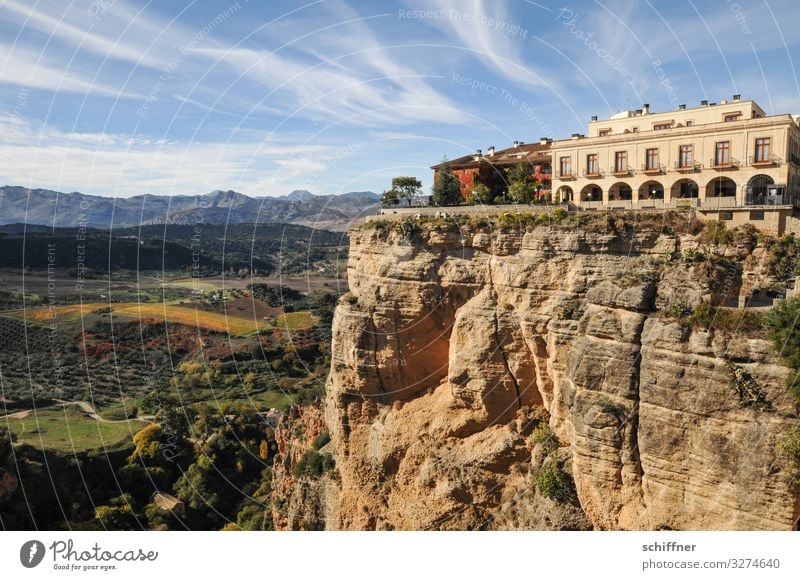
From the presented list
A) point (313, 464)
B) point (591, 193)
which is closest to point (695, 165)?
point (591, 193)

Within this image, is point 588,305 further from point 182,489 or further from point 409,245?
point 182,489

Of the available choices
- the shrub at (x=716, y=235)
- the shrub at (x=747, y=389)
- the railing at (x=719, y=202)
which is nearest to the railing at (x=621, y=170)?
the railing at (x=719, y=202)

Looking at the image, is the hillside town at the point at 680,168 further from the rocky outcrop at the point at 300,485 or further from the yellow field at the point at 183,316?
the yellow field at the point at 183,316

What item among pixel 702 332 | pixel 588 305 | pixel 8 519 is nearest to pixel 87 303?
pixel 8 519

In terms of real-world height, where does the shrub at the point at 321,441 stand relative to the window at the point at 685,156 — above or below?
below

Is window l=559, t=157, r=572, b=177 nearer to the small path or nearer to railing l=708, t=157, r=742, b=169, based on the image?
railing l=708, t=157, r=742, b=169

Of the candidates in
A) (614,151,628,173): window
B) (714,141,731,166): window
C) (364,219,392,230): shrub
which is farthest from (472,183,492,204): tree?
(714,141,731,166): window

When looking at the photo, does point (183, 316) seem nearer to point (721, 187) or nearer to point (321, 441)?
point (321, 441)
